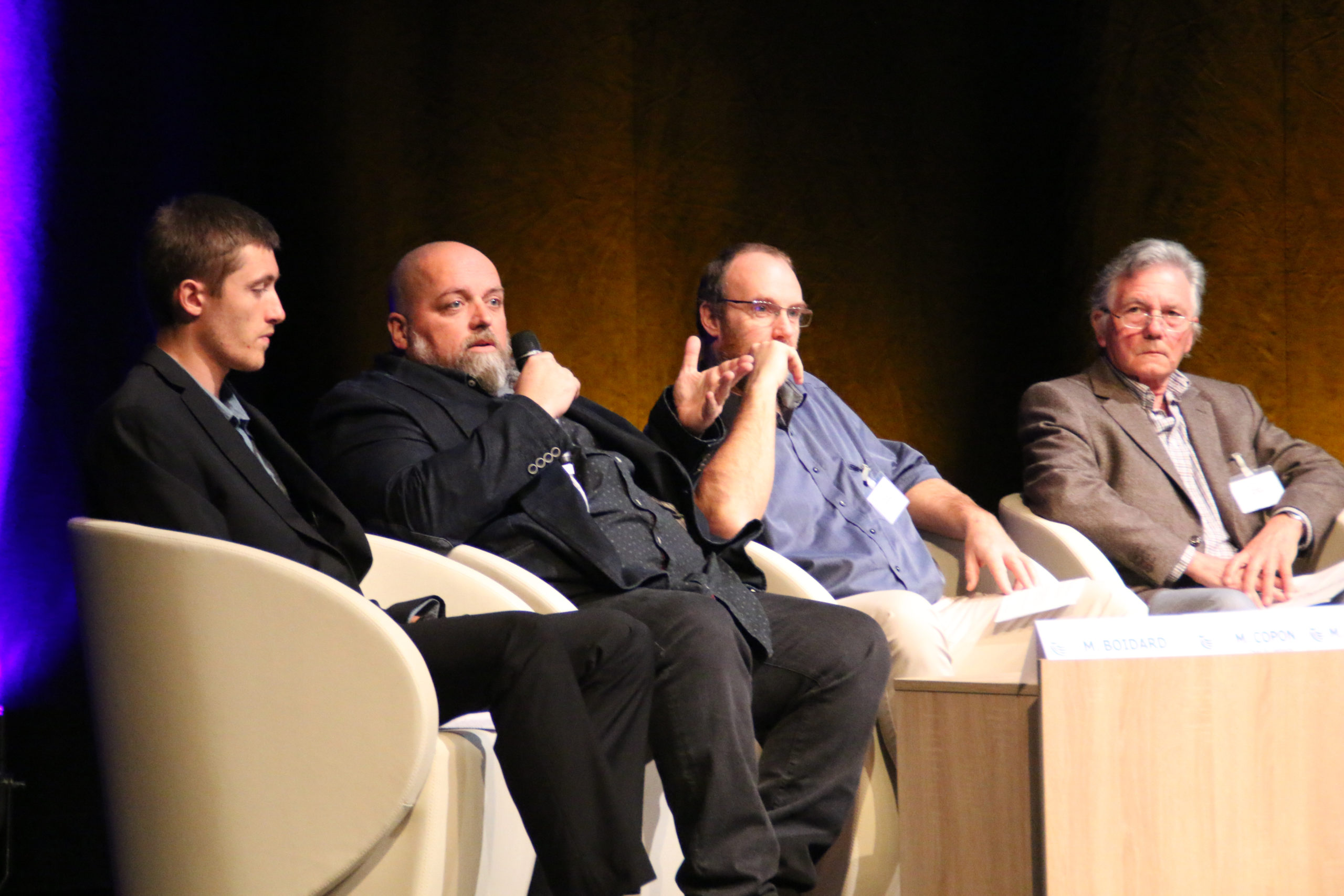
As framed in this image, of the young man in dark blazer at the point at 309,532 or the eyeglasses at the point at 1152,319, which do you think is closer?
the young man in dark blazer at the point at 309,532

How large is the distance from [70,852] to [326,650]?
154 cm

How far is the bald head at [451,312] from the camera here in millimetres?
2477

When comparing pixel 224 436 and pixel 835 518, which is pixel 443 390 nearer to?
pixel 224 436

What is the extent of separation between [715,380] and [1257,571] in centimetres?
127

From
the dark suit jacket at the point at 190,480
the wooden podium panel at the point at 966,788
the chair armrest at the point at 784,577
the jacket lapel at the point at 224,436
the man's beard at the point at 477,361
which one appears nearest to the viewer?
the wooden podium panel at the point at 966,788

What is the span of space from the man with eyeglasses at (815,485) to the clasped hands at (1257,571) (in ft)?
1.34

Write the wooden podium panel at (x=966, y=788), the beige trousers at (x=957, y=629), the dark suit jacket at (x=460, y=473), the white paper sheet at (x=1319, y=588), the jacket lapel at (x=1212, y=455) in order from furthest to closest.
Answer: the jacket lapel at (x=1212, y=455) → the white paper sheet at (x=1319, y=588) → the beige trousers at (x=957, y=629) → the dark suit jacket at (x=460, y=473) → the wooden podium panel at (x=966, y=788)

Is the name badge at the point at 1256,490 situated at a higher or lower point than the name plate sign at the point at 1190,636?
lower

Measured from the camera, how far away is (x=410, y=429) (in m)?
2.19

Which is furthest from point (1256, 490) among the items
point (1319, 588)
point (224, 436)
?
point (224, 436)

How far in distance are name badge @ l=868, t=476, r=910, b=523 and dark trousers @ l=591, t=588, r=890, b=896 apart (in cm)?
51

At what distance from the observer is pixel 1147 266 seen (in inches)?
122

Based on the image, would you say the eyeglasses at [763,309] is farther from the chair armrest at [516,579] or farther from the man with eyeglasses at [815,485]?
the chair armrest at [516,579]

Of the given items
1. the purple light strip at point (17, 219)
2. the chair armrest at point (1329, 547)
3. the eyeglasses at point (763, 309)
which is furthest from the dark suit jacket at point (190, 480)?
the chair armrest at point (1329, 547)
